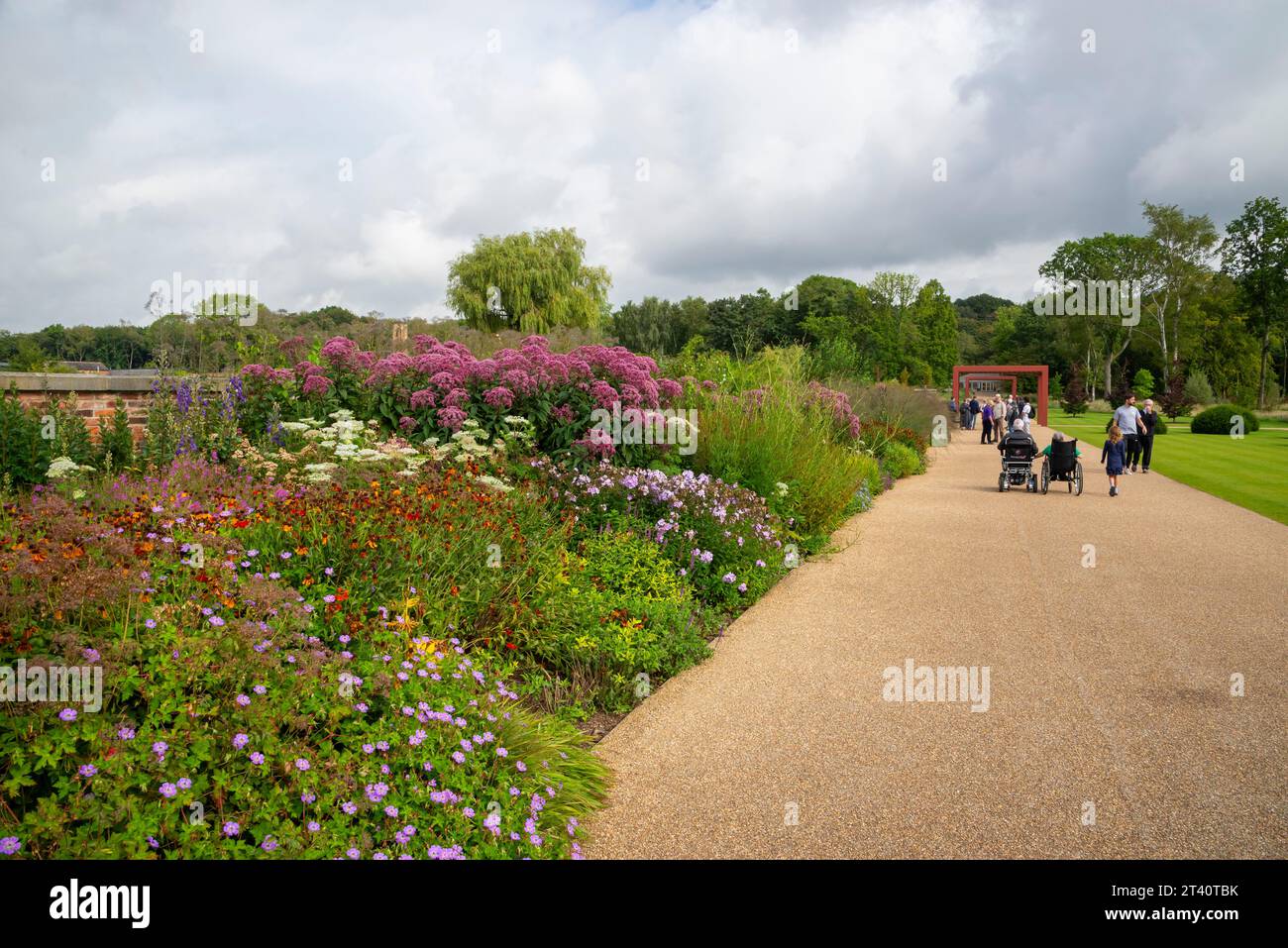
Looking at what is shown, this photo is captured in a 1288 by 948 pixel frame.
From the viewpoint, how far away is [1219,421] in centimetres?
3341

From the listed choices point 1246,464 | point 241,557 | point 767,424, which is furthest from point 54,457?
point 1246,464

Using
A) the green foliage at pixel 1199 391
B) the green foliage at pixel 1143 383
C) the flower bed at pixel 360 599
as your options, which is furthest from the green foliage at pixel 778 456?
the green foliage at pixel 1143 383

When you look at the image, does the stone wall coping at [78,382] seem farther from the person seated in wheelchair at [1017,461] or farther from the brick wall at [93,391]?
the person seated in wheelchair at [1017,461]

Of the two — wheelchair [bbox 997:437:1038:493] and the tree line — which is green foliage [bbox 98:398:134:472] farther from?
the tree line

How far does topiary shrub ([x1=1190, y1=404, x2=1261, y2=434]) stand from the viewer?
1313 inches

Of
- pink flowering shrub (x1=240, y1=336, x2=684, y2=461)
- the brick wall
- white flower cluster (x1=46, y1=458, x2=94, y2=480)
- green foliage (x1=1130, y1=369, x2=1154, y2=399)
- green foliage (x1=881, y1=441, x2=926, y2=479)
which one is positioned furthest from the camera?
green foliage (x1=1130, y1=369, x2=1154, y2=399)

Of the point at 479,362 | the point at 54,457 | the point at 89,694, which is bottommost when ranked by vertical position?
the point at 89,694

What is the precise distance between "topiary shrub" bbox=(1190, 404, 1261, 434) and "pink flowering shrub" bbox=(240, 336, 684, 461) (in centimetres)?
3343

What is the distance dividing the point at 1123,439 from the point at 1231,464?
794 centimetres

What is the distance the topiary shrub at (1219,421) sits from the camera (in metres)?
33.3

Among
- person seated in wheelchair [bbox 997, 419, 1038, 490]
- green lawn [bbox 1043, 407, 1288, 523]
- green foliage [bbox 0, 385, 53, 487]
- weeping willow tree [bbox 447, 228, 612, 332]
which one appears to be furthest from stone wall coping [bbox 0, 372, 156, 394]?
weeping willow tree [bbox 447, 228, 612, 332]

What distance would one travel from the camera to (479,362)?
26.2 feet
